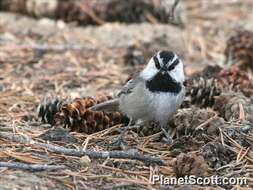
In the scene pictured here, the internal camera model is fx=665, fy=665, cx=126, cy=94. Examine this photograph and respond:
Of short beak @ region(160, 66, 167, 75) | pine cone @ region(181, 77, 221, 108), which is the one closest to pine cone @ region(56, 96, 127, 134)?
short beak @ region(160, 66, 167, 75)

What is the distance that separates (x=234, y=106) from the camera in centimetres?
402

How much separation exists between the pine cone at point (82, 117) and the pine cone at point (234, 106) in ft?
2.26

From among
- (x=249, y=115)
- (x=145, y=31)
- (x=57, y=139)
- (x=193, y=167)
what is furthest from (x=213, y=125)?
(x=145, y=31)

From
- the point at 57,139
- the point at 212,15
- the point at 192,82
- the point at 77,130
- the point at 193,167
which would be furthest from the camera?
the point at 212,15

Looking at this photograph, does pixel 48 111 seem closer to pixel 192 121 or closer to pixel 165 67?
pixel 165 67

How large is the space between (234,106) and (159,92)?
504 mm

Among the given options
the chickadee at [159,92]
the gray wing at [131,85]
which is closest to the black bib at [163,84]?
the chickadee at [159,92]

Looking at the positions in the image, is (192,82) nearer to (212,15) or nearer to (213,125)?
(213,125)

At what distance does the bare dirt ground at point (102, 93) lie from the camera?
314 cm

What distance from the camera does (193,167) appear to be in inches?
123

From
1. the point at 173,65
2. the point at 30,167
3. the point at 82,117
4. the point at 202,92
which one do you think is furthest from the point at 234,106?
the point at 30,167

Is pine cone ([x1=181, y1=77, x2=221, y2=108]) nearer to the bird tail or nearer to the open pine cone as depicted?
the open pine cone

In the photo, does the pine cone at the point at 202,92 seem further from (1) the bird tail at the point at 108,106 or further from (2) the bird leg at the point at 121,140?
(2) the bird leg at the point at 121,140

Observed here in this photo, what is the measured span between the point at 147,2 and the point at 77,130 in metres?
2.75
